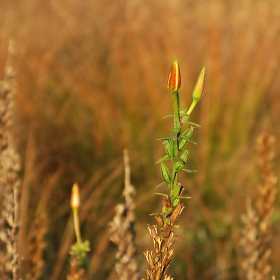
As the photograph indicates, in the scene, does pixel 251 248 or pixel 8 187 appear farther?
pixel 251 248

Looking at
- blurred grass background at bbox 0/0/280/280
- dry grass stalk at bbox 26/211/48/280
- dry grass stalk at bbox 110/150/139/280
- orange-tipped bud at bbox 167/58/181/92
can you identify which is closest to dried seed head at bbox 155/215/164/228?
orange-tipped bud at bbox 167/58/181/92

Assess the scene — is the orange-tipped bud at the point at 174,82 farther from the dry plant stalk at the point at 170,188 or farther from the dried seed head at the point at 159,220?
the dried seed head at the point at 159,220

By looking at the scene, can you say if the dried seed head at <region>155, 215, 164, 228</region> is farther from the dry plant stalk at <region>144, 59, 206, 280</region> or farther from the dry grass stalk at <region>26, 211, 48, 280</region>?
the dry grass stalk at <region>26, 211, 48, 280</region>

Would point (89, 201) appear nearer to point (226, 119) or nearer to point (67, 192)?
point (67, 192)

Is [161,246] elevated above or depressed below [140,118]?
below

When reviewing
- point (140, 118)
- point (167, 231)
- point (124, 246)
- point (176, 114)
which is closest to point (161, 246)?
point (167, 231)

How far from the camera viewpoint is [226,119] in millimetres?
3166

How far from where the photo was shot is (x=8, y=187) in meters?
0.90

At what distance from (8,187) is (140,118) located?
7.12ft

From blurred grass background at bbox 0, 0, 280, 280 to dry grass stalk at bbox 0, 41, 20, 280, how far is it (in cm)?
129

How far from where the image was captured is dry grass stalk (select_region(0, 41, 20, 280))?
84cm

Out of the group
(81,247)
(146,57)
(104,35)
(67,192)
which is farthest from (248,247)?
(104,35)

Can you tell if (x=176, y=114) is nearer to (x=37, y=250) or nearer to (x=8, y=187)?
(x=8, y=187)

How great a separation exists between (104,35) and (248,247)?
2853 millimetres
